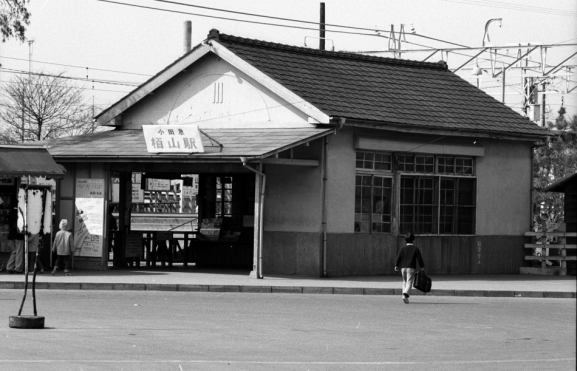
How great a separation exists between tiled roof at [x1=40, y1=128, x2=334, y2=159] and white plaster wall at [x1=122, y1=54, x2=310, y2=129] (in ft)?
1.39

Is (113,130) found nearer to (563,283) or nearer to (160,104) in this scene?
(160,104)

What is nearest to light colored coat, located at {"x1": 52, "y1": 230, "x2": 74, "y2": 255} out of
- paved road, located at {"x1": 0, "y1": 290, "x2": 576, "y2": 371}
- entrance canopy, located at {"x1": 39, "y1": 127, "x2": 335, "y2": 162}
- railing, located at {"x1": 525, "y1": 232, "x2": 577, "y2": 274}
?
entrance canopy, located at {"x1": 39, "y1": 127, "x2": 335, "y2": 162}

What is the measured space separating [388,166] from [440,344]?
15.4 metres

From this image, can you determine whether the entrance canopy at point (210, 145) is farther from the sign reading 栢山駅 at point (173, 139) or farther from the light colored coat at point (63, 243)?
the light colored coat at point (63, 243)

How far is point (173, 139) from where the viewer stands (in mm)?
26875

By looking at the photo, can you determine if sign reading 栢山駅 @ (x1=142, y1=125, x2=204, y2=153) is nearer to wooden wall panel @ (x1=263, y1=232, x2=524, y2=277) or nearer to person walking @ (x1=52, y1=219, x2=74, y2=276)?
person walking @ (x1=52, y1=219, x2=74, y2=276)

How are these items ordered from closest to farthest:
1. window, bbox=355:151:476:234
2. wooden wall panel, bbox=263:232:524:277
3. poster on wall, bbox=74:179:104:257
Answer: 1. wooden wall panel, bbox=263:232:524:277
2. poster on wall, bbox=74:179:104:257
3. window, bbox=355:151:476:234

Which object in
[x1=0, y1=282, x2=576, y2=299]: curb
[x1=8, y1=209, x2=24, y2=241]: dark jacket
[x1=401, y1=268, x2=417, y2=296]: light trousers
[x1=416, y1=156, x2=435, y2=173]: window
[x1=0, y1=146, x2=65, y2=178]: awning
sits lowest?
[x1=0, y1=282, x2=576, y2=299]: curb

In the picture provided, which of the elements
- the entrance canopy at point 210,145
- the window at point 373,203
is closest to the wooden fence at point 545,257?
the window at point 373,203

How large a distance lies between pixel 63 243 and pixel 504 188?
13.7m

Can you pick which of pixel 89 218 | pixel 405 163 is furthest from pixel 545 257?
pixel 89 218

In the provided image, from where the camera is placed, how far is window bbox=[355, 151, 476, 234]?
29.0 metres

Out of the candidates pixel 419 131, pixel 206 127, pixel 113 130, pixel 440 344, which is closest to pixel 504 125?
pixel 419 131

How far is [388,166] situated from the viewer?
29.6 metres
